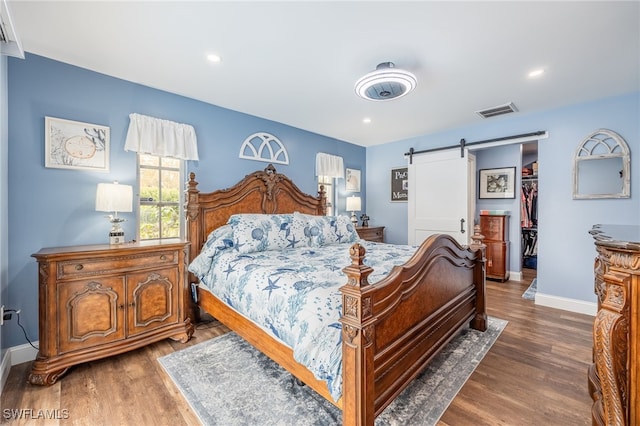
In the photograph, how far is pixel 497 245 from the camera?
465 cm

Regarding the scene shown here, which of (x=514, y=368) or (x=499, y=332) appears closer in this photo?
(x=514, y=368)

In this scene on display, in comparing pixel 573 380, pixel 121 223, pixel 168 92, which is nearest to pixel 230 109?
pixel 168 92

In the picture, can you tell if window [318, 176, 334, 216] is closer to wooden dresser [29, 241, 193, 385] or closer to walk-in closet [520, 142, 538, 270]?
wooden dresser [29, 241, 193, 385]

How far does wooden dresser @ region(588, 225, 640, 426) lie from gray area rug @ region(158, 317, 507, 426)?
34.2 inches

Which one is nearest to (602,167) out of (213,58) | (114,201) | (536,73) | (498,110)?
(498,110)

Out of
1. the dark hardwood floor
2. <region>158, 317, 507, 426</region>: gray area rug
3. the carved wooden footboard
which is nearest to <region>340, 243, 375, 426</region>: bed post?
the carved wooden footboard

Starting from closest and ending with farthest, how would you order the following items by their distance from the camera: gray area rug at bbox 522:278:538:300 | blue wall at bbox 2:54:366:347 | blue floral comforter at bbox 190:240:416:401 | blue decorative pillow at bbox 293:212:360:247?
blue floral comforter at bbox 190:240:416:401 → blue wall at bbox 2:54:366:347 → blue decorative pillow at bbox 293:212:360:247 → gray area rug at bbox 522:278:538:300

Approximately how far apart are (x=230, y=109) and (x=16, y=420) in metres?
3.22

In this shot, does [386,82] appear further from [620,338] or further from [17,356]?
[17,356]

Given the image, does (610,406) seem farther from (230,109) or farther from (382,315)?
(230,109)

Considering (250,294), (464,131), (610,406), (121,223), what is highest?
(464,131)

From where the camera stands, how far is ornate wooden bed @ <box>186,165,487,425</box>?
4.17ft

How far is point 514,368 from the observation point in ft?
6.95

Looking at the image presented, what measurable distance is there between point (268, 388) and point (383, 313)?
1.07m
